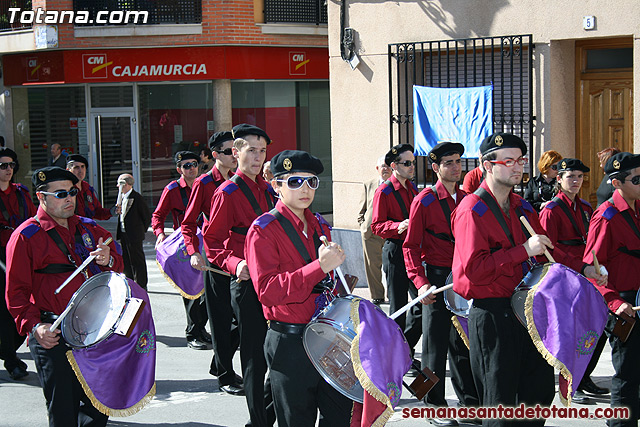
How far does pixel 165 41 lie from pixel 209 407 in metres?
15.0

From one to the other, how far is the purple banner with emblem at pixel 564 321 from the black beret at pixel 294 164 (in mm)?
1568

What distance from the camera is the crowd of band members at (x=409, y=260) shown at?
5277 mm

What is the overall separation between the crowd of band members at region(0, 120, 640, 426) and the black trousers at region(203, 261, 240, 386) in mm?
13

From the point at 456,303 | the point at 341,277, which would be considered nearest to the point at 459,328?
the point at 456,303

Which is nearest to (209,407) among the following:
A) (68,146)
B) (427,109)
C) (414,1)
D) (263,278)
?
(263,278)

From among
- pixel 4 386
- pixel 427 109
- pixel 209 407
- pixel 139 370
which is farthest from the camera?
pixel 427 109

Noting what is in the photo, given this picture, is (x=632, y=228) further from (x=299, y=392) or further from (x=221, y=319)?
(x=221, y=319)

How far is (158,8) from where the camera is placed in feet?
71.2

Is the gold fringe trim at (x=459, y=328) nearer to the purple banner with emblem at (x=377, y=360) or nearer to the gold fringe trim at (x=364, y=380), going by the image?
the purple banner with emblem at (x=377, y=360)

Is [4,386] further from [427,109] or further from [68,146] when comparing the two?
[68,146]

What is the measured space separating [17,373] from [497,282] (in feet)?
17.9

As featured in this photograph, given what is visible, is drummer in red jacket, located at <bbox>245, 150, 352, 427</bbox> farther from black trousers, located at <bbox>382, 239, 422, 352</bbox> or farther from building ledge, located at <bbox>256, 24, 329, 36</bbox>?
building ledge, located at <bbox>256, 24, 329, 36</bbox>

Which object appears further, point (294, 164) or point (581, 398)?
point (581, 398)

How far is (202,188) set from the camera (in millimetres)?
8977
